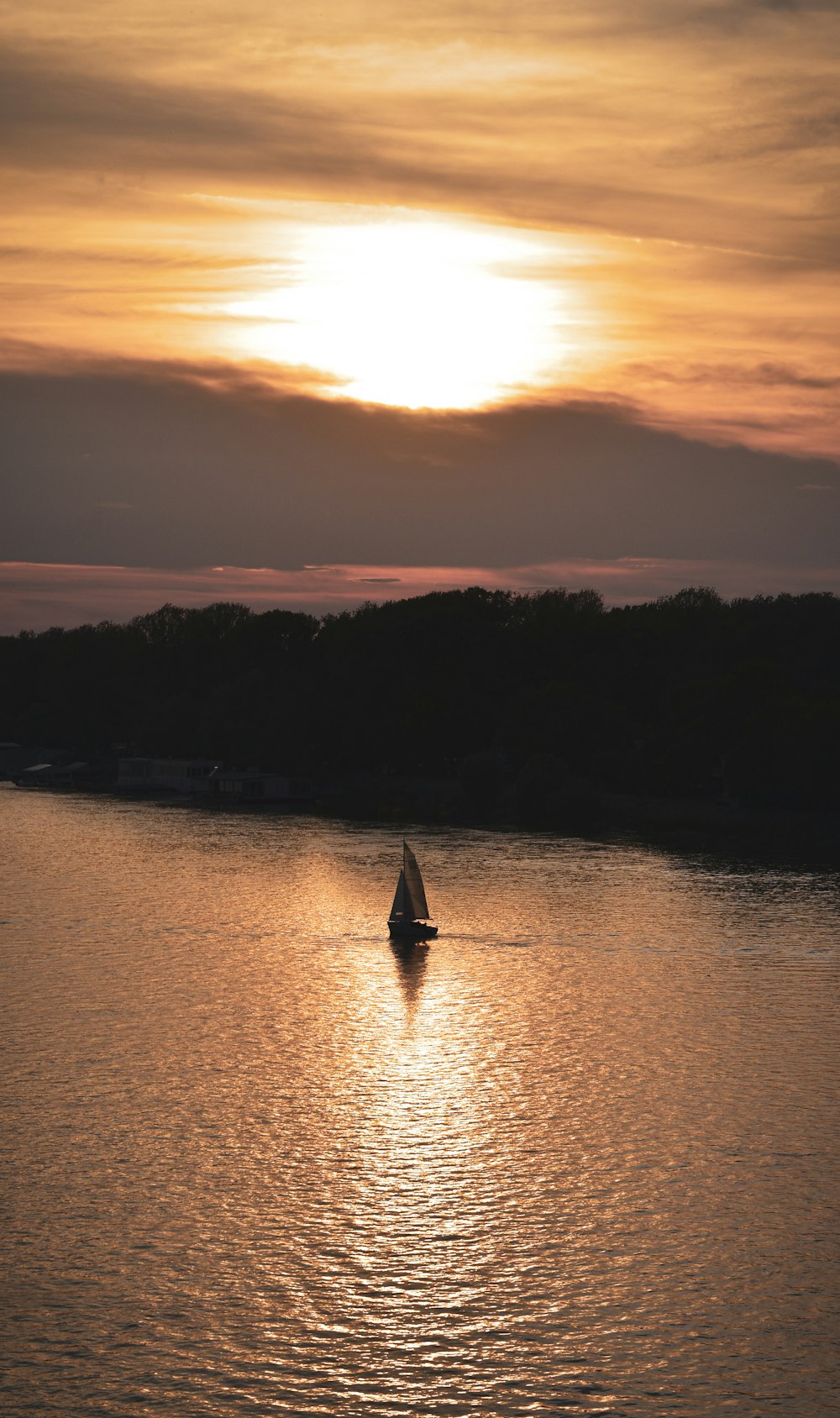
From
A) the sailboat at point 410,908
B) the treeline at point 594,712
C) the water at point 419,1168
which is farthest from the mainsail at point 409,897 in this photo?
the treeline at point 594,712

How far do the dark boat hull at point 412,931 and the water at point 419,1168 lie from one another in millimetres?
963

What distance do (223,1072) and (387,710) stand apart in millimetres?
136768

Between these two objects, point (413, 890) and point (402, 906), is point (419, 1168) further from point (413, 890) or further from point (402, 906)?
point (413, 890)

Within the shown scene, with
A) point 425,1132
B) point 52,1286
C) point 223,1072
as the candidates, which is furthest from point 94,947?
point 52,1286

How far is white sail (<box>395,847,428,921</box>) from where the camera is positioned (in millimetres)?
82312

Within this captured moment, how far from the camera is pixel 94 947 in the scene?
76.4 m

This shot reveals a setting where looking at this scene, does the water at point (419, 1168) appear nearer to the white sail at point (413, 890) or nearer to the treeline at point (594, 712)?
the white sail at point (413, 890)

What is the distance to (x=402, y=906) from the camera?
82.8m

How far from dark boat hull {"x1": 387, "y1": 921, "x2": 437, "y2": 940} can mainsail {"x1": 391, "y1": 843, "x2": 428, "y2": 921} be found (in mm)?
672

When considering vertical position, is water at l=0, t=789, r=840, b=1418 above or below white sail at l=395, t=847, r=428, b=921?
below

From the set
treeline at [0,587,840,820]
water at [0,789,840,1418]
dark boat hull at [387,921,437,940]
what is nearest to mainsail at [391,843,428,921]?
dark boat hull at [387,921,437,940]

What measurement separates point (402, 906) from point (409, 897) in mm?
729

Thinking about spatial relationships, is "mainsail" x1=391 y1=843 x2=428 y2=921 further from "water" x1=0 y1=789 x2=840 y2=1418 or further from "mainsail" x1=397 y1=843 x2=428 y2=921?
"water" x1=0 y1=789 x2=840 y2=1418

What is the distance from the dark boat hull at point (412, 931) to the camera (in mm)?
80812
